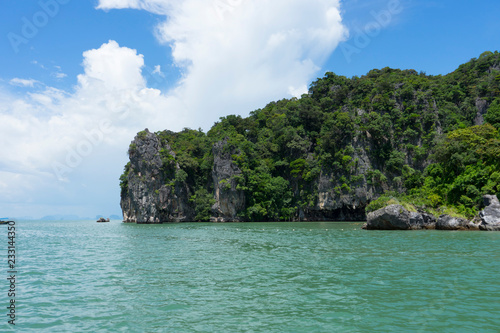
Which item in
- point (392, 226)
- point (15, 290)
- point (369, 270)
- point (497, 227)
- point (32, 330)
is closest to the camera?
point (32, 330)

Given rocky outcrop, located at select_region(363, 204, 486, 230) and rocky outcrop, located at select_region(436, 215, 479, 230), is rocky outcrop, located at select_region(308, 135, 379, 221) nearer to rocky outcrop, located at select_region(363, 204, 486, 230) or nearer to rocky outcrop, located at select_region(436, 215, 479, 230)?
rocky outcrop, located at select_region(363, 204, 486, 230)

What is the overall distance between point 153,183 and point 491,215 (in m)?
52.0

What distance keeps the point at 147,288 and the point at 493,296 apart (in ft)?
33.1

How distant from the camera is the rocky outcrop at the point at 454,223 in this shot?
3178cm

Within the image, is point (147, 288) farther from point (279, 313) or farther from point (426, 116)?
point (426, 116)

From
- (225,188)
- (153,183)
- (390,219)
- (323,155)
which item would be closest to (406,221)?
(390,219)

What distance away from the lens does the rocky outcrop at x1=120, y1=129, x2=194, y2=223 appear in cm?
6266

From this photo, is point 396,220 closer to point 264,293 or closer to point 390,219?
point 390,219

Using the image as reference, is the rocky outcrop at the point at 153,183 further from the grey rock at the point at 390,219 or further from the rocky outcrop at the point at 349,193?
the grey rock at the point at 390,219

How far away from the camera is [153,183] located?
62906 mm

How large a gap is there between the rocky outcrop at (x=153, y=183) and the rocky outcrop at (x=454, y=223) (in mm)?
44723

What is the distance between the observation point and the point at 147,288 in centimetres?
1066

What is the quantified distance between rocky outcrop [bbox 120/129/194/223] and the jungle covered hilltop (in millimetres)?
190

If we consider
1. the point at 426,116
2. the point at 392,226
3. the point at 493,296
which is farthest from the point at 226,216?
the point at 493,296
